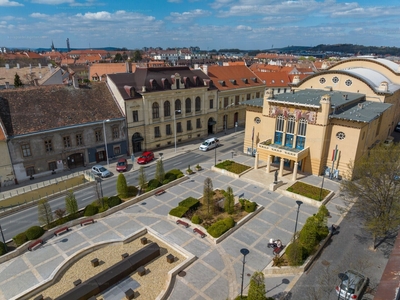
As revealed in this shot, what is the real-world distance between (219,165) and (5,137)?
3123 centimetres

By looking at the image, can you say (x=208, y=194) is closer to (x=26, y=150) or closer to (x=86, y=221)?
(x=86, y=221)

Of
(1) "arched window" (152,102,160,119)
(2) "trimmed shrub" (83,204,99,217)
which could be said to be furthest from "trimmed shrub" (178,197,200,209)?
(1) "arched window" (152,102,160,119)

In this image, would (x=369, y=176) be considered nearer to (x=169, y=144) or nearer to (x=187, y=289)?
(x=187, y=289)

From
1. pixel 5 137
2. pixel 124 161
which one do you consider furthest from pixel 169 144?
pixel 5 137

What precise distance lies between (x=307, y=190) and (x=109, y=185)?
28.0 meters

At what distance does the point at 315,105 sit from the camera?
133 feet

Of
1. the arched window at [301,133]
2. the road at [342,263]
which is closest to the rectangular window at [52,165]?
the arched window at [301,133]

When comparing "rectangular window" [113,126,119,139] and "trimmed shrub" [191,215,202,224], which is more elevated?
"rectangular window" [113,126,119,139]

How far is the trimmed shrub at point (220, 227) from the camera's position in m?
28.9

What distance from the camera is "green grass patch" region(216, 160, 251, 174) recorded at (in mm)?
45034

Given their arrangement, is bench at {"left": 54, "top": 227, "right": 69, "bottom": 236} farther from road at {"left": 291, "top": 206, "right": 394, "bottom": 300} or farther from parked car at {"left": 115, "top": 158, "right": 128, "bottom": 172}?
road at {"left": 291, "top": 206, "right": 394, "bottom": 300}

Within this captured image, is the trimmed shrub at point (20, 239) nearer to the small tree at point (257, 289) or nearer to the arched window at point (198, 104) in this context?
the small tree at point (257, 289)

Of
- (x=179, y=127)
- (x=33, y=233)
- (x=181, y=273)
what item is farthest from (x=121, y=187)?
(x=179, y=127)

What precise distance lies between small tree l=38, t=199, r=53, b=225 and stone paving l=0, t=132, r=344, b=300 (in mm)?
2541
